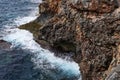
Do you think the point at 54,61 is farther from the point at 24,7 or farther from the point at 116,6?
the point at 24,7

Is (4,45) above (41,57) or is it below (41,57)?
below

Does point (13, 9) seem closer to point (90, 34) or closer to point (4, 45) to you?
point (4, 45)

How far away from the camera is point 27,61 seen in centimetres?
4972

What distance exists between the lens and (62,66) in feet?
158

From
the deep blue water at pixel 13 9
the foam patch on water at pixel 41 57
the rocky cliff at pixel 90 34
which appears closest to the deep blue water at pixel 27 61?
the foam patch on water at pixel 41 57

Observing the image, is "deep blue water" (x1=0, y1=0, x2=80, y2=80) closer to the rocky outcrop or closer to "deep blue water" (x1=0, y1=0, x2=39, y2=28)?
"deep blue water" (x1=0, y1=0, x2=39, y2=28)

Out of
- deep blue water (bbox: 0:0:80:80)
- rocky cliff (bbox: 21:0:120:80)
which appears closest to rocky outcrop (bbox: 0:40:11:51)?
deep blue water (bbox: 0:0:80:80)

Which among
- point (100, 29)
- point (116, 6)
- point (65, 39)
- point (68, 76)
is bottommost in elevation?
point (68, 76)

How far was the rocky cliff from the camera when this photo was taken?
37.4 m

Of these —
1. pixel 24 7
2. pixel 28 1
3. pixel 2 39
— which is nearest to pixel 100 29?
pixel 2 39

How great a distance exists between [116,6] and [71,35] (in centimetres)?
1164

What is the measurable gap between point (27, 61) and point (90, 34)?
14030mm

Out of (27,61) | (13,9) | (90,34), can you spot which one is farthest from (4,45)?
(90,34)

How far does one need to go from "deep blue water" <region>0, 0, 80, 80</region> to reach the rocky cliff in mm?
2684
